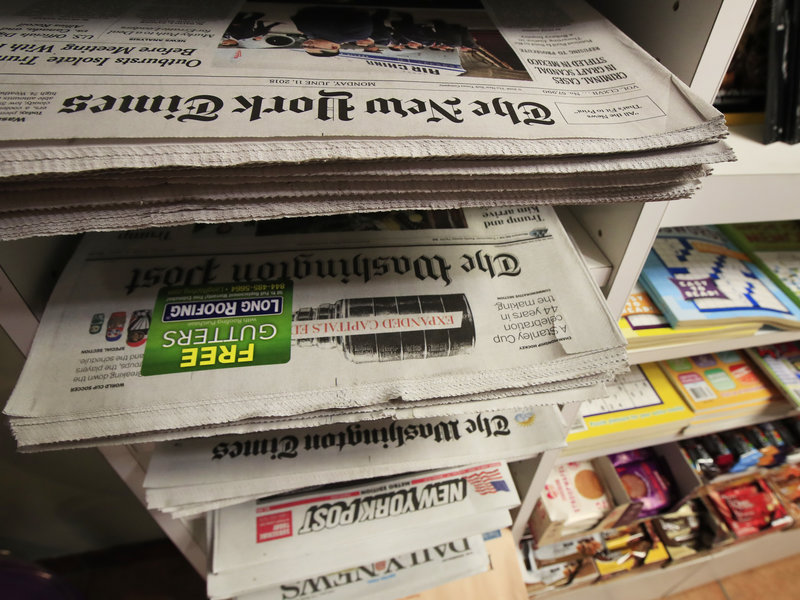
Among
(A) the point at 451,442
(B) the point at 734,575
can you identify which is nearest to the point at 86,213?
(A) the point at 451,442

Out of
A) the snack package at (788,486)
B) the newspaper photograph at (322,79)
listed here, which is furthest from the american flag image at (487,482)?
the snack package at (788,486)

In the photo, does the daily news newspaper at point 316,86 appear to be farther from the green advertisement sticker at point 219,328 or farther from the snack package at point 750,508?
the snack package at point 750,508

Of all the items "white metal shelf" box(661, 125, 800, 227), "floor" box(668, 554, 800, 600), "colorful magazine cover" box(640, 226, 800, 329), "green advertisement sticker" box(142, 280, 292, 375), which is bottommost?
"floor" box(668, 554, 800, 600)

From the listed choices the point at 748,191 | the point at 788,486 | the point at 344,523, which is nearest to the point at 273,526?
the point at 344,523

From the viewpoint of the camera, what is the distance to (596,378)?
355 mm

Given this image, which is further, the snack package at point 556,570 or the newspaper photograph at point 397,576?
the snack package at point 556,570

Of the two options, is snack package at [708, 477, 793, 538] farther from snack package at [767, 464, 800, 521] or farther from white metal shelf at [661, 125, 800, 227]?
white metal shelf at [661, 125, 800, 227]

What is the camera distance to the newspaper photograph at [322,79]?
245 millimetres

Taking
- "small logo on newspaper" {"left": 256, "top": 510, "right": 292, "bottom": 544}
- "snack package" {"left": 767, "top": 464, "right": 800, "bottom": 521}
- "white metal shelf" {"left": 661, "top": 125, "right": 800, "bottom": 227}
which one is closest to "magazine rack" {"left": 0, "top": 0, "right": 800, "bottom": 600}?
"white metal shelf" {"left": 661, "top": 125, "right": 800, "bottom": 227}

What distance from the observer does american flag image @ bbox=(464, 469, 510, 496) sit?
1.90ft

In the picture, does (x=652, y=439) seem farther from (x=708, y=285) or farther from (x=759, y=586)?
(x=759, y=586)

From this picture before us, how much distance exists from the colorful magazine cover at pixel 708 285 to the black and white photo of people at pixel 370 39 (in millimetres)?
369

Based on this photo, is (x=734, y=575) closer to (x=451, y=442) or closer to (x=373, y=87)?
(x=451, y=442)

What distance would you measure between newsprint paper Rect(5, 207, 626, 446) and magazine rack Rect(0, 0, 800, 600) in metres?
0.02
